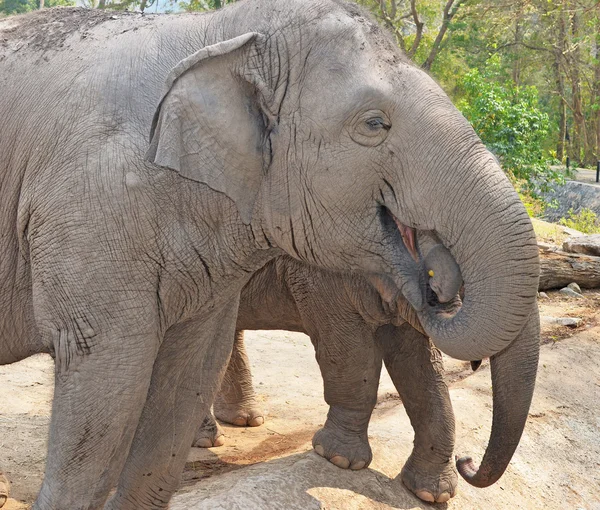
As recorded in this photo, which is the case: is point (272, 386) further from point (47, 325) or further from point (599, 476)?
point (47, 325)

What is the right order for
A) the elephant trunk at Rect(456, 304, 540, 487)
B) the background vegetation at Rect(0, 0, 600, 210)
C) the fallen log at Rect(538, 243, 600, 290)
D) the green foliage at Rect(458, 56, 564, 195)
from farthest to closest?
the background vegetation at Rect(0, 0, 600, 210) < the green foliage at Rect(458, 56, 564, 195) < the fallen log at Rect(538, 243, 600, 290) < the elephant trunk at Rect(456, 304, 540, 487)

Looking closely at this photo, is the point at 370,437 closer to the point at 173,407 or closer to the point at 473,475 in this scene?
the point at 473,475

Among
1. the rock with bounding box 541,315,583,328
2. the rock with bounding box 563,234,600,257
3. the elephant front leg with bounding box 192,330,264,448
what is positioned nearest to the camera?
the elephant front leg with bounding box 192,330,264,448

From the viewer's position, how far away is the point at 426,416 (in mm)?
4555

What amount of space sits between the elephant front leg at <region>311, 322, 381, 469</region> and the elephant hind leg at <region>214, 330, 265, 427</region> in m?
1.34

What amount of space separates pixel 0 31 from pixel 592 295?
7.07 m

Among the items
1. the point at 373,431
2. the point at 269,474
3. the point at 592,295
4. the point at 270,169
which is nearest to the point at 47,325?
the point at 270,169

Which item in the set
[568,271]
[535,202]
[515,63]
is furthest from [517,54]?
[568,271]

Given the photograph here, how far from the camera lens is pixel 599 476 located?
18.4ft

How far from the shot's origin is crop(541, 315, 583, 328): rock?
25.8 feet

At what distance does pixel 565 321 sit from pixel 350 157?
18.6 ft

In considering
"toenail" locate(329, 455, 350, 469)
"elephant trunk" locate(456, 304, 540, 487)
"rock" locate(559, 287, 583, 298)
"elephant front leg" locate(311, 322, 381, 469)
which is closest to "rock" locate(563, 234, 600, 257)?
"rock" locate(559, 287, 583, 298)

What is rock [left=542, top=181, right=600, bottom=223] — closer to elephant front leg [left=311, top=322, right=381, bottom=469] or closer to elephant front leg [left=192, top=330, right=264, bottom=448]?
elephant front leg [left=192, top=330, right=264, bottom=448]

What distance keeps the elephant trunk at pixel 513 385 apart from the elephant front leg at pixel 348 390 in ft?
3.46
